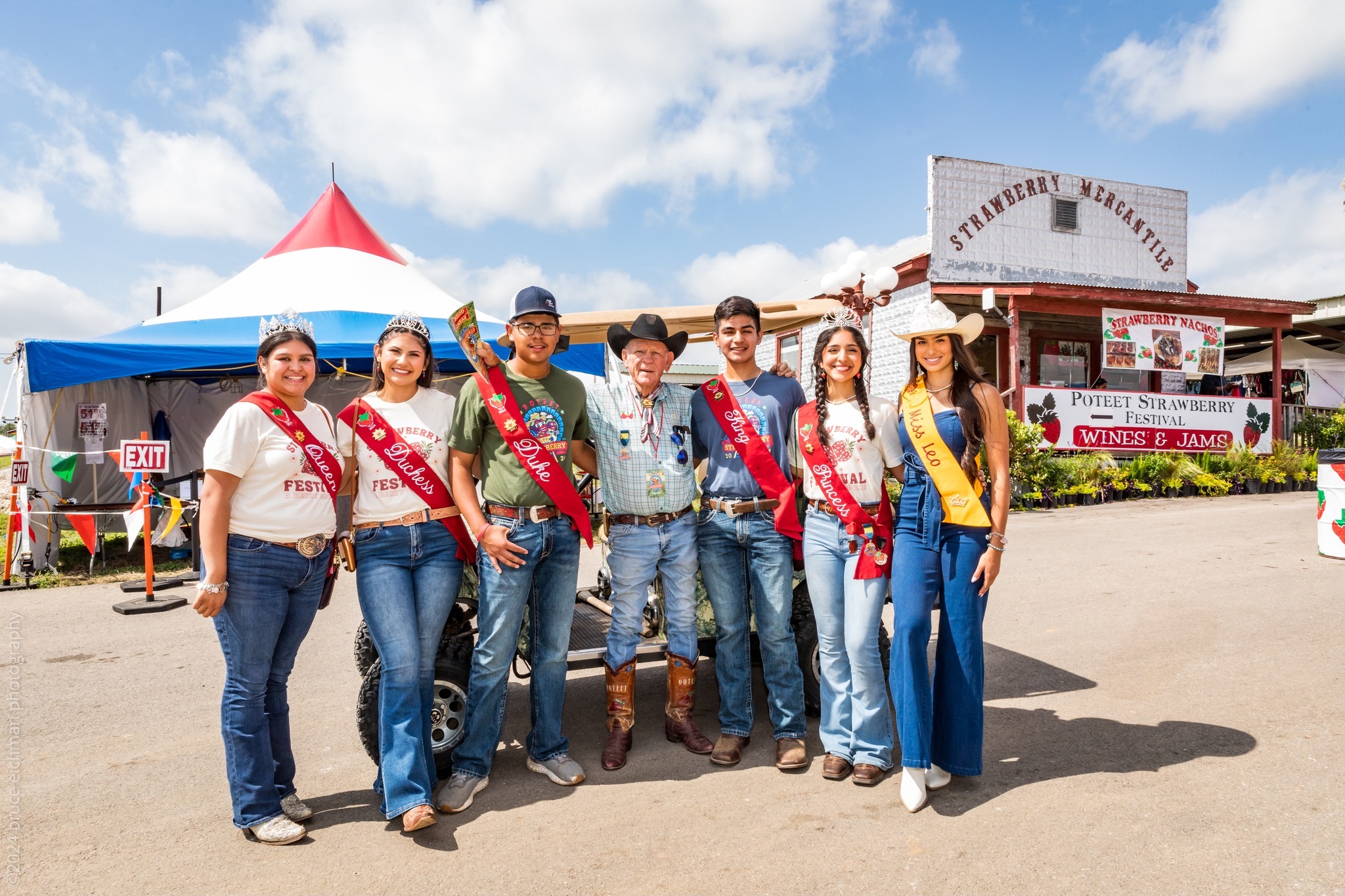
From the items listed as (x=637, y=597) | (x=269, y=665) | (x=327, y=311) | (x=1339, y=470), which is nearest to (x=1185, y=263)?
(x=1339, y=470)

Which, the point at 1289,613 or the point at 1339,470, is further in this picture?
the point at 1339,470

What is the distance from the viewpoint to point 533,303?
331cm

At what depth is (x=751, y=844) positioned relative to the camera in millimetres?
2811

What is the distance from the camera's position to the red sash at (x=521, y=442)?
319 centimetres

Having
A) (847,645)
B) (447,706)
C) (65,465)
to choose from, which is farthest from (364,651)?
(65,465)

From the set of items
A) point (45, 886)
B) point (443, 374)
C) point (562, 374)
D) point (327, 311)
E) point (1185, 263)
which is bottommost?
point (45, 886)

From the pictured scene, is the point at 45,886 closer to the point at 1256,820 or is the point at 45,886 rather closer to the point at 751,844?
the point at 751,844

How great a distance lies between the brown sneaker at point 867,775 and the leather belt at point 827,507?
1032 mm

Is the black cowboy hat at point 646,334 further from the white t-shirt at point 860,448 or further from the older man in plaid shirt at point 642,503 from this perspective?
the white t-shirt at point 860,448

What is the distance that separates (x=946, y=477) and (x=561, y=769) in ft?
6.57

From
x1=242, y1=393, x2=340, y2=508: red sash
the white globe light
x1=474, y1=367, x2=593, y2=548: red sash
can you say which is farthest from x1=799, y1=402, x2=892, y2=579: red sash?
the white globe light

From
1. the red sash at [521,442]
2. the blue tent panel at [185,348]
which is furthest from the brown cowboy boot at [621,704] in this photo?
the blue tent panel at [185,348]

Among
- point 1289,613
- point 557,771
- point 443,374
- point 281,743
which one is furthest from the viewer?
point 443,374

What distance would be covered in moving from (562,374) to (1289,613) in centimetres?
556
